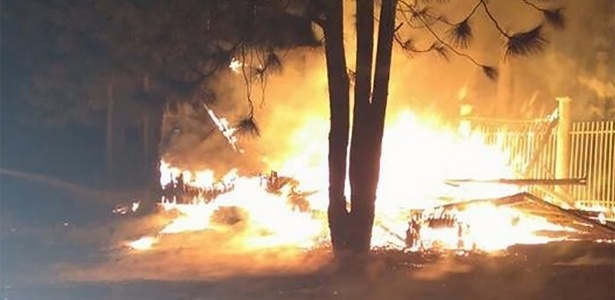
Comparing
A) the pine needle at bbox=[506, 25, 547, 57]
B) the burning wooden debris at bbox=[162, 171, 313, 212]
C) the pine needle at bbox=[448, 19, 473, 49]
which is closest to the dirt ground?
the pine needle at bbox=[506, 25, 547, 57]

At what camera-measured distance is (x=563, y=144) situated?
658 inches

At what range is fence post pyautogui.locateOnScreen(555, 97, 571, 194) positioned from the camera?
1657cm

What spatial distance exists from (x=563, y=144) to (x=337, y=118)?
826 centimetres

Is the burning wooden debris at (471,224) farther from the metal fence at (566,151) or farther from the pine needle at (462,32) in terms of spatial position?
the metal fence at (566,151)

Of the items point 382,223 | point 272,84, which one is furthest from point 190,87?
point 272,84

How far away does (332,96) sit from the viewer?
988 centimetres

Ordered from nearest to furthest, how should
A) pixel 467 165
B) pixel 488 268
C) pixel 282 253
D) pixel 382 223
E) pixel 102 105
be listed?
pixel 488 268, pixel 282 253, pixel 382 223, pixel 102 105, pixel 467 165

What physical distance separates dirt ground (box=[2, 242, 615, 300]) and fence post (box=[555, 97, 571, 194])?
22.3 ft

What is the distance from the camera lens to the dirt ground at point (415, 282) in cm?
830

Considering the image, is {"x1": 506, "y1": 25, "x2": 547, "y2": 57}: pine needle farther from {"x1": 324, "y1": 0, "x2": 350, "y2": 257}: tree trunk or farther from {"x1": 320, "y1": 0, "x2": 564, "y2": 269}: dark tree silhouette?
{"x1": 324, "y1": 0, "x2": 350, "y2": 257}: tree trunk

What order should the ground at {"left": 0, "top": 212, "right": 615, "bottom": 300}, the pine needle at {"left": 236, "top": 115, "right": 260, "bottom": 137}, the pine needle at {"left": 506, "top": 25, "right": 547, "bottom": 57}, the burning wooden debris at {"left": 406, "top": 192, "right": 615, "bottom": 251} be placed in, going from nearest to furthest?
1. the ground at {"left": 0, "top": 212, "right": 615, "bottom": 300}
2. the pine needle at {"left": 506, "top": 25, "right": 547, "bottom": 57}
3. the pine needle at {"left": 236, "top": 115, "right": 260, "bottom": 137}
4. the burning wooden debris at {"left": 406, "top": 192, "right": 615, "bottom": 251}

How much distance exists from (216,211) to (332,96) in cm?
443

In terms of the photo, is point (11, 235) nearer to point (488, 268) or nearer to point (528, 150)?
point (488, 268)

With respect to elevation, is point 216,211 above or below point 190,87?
below
